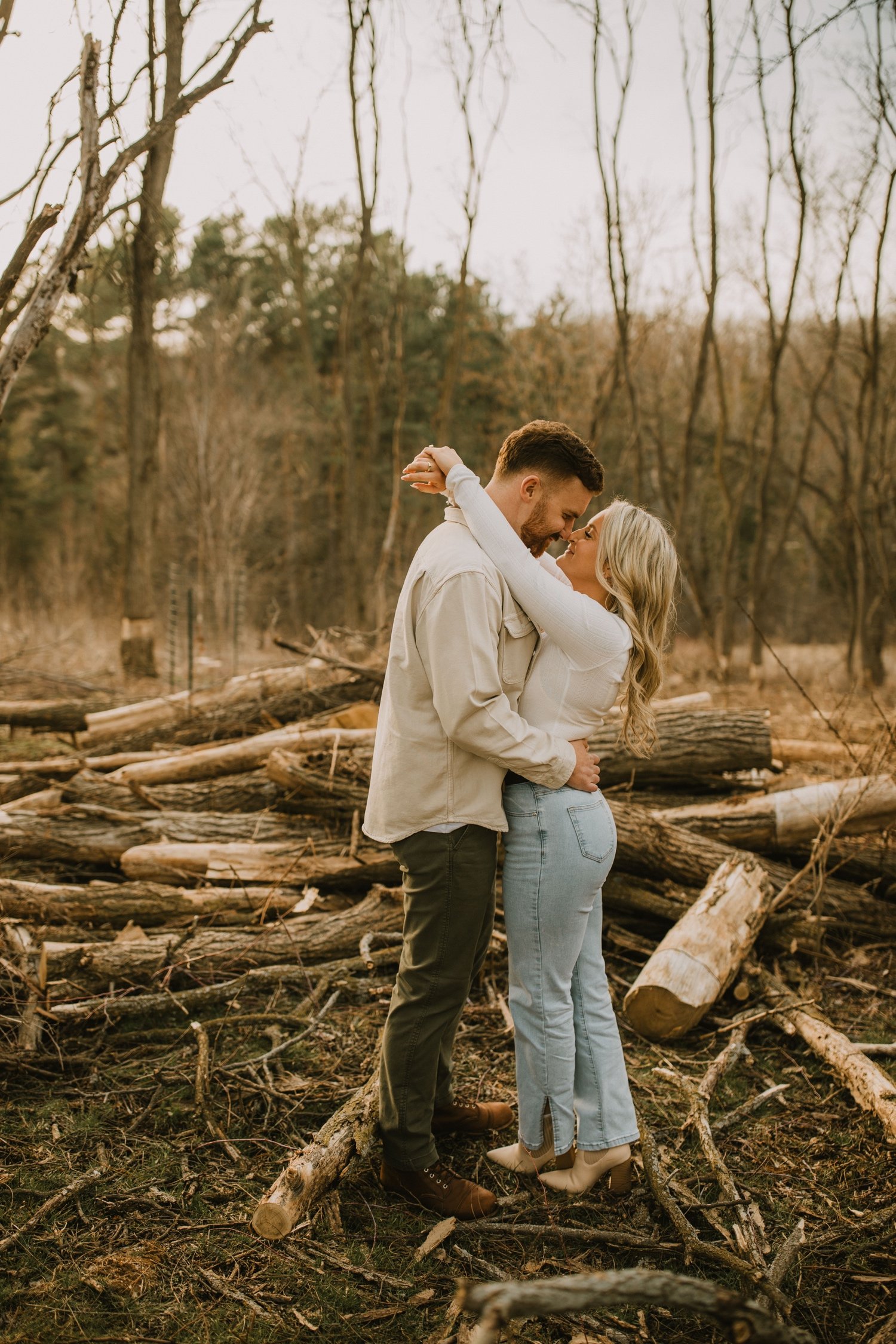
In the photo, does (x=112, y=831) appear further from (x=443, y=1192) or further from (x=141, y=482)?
(x=141, y=482)

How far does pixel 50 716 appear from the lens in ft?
27.1

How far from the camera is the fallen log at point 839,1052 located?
3.28 meters

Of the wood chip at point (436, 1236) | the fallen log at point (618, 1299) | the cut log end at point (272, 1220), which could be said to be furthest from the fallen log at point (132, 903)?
the fallen log at point (618, 1299)

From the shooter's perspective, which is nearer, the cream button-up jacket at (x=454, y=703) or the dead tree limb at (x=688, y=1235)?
the dead tree limb at (x=688, y=1235)

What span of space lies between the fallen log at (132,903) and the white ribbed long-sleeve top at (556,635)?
2.48 m

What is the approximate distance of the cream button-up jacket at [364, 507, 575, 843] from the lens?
2.43m

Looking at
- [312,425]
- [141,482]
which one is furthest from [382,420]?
[141,482]

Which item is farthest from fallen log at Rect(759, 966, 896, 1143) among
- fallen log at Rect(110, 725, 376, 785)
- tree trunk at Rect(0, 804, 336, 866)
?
fallen log at Rect(110, 725, 376, 785)

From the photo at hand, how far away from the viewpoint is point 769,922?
4.78m

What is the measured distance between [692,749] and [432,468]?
11.7ft

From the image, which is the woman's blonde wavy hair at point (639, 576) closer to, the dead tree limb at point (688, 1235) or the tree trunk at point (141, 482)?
the dead tree limb at point (688, 1235)

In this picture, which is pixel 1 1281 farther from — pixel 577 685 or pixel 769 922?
pixel 769 922

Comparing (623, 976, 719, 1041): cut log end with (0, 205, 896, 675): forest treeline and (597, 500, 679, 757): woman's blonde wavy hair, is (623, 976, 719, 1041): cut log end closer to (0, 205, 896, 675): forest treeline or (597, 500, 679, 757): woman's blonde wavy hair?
(597, 500, 679, 757): woman's blonde wavy hair

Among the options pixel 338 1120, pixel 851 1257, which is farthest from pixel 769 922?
pixel 338 1120
